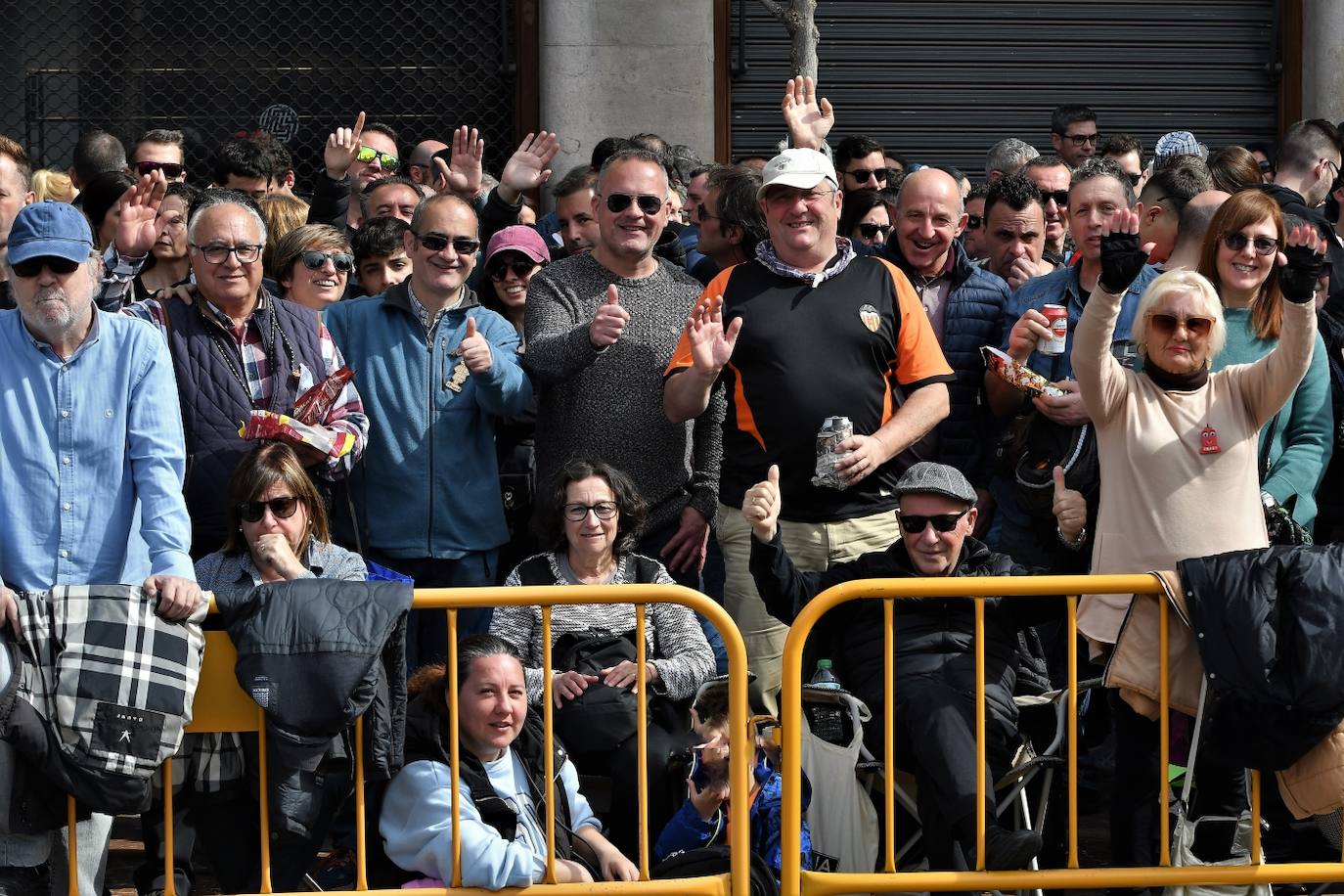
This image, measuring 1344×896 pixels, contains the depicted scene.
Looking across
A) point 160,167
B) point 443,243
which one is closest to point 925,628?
point 443,243

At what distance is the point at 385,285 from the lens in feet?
25.5

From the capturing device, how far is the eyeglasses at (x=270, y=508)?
587 cm

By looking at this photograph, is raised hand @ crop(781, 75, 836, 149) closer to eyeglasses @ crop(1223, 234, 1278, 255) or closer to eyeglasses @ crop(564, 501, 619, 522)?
eyeglasses @ crop(1223, 234, 1278, 255)

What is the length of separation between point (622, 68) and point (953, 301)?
5132 millimetres

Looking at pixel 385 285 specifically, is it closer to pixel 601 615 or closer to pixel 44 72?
pixel 601 615

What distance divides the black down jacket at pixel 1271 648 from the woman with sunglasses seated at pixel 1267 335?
135cm

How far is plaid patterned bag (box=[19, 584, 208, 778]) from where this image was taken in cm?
486

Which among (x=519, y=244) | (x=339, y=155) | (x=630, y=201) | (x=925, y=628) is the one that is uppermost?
(x=339, y=155)

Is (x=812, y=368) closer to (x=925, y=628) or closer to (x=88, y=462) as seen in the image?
(x=925, y=628)

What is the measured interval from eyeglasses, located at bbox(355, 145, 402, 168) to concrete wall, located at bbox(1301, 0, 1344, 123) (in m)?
6.40

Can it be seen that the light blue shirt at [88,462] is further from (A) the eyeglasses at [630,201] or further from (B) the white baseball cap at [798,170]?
(B) the white baseball cap at [798,170]

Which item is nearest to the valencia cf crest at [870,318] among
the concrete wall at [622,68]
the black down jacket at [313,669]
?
the black down jacket at [313,669]

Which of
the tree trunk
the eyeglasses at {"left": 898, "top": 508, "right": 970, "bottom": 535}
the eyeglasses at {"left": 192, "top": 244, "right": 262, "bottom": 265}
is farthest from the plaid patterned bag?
the tree trunk

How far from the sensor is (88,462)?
525 centimetres
